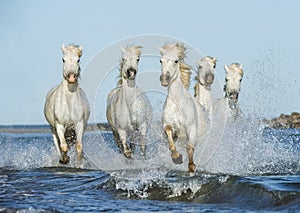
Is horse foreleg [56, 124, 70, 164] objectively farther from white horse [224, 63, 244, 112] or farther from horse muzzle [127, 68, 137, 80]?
white horse [224, 63, 244, 112]

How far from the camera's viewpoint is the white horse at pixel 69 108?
1239 centimetres

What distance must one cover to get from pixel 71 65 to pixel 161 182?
3210mm

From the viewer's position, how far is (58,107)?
12.7 metres

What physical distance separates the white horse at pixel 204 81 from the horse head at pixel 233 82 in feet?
1.56

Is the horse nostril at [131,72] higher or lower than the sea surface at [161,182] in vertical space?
higher

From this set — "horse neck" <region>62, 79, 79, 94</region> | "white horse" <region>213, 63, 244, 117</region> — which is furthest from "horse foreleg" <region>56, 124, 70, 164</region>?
"white horse" <region>213, 63, 244, 117</region>

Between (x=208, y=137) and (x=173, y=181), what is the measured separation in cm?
219

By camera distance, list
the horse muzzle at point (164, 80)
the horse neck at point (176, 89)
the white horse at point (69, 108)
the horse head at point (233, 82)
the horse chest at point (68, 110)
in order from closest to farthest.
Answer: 1. the horse muzzle at point (164, 80)
2. the horse neck at point (176, 89)
3. the white horse at point (69, 108)
4. the horse chest at point (68, 110)
5. the horse head at point (233, 82)

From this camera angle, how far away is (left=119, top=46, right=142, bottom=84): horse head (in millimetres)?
12789

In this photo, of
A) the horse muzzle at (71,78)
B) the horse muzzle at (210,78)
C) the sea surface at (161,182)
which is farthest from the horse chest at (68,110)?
the horse muzzle at (210,78)

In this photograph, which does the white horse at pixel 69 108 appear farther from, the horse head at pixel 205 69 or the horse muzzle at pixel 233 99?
the horse muzzle at pixel 233 99

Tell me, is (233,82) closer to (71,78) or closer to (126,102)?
(126,102)

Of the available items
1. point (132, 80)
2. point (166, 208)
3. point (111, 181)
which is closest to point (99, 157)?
point (132, 80)

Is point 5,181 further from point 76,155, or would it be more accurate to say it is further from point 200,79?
point 200,79
